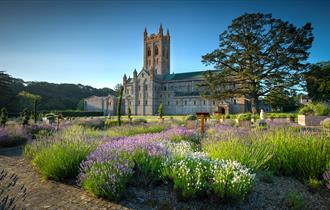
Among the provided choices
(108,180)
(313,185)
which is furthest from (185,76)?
(108,180)

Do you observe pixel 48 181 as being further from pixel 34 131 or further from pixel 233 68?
pixel 233 68

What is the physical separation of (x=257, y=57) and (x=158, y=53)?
157 ft

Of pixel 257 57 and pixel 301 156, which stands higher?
pixel 257 57

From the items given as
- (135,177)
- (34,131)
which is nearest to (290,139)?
(135,177)

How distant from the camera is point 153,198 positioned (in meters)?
2.88

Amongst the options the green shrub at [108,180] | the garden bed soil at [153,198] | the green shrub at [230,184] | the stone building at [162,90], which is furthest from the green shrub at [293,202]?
the stone building at [162,90]

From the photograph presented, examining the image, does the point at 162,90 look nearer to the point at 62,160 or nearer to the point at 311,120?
the point at 311,120

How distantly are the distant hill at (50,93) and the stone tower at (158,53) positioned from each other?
107ft

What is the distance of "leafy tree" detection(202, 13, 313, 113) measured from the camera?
22312 millimetres

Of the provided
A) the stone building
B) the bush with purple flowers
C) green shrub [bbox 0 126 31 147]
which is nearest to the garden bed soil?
the bush with purple flowers

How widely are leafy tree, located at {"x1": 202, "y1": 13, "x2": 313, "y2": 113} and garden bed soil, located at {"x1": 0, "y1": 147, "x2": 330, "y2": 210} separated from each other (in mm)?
22306

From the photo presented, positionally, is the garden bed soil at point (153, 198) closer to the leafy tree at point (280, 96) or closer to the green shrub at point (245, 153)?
the green shrub at point (245, 153)

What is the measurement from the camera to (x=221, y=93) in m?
26.5

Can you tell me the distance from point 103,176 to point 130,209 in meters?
0.66
